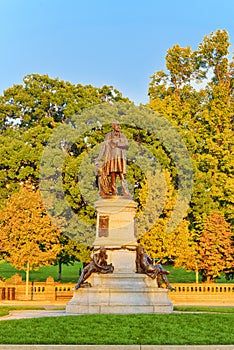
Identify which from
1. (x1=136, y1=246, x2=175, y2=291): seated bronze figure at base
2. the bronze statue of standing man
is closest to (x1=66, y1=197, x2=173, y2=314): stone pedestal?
(x1=136, y1=246, x2=175, y2=291): seated bronze figure at base

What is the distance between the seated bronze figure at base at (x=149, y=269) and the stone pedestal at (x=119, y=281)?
0.14m

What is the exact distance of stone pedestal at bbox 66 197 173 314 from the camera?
1983 cm

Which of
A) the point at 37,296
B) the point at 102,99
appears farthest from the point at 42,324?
the point at 102,99

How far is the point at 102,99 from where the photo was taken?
4509 centimetres

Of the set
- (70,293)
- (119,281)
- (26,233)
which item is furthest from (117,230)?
(26,233)

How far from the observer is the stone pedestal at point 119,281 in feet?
65.1

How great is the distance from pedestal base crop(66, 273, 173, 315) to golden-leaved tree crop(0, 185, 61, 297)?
48.3 ft

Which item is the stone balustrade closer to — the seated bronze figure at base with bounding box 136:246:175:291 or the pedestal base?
the seated bronze figure at base with bounding box 136:246:175:291

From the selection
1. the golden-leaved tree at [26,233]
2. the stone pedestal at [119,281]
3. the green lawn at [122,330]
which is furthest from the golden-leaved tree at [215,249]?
the green lawn at [122,330]

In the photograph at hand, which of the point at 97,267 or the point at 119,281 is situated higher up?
the point at 97,267

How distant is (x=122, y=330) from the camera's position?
14367mm

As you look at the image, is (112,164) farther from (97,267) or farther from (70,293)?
(70,293)

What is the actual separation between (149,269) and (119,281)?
1175 millimetres

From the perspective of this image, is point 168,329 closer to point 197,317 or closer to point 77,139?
point 197,317
